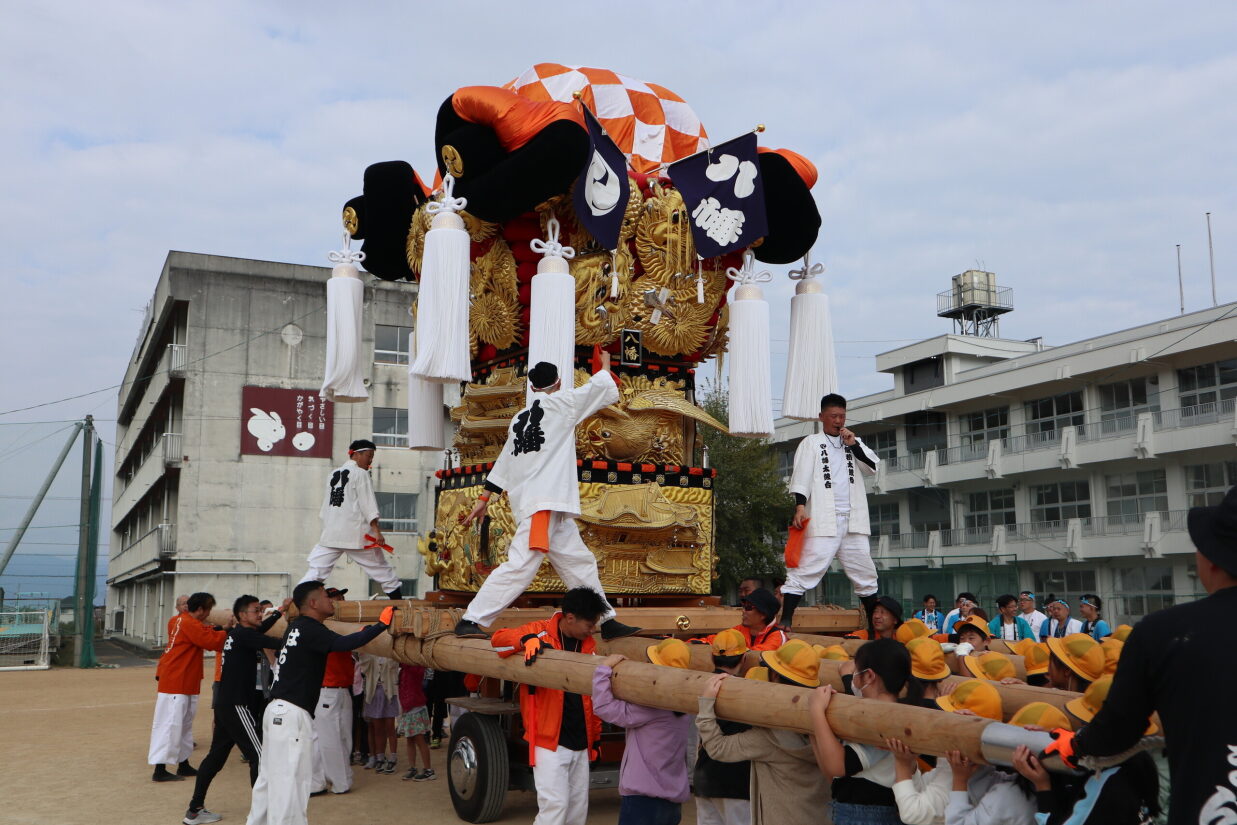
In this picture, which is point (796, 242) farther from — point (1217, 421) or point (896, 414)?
point (896, 414)

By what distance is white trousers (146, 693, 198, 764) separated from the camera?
350 inches

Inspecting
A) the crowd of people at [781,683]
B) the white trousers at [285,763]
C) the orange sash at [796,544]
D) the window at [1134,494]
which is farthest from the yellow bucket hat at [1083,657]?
the window at [1134,494]

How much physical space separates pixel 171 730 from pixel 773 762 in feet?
21.6

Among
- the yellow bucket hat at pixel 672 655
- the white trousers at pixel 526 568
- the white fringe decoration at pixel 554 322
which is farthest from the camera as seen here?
the white fringe decoration at pixel 554 322

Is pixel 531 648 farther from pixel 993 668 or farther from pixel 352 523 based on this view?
pixel 352 523

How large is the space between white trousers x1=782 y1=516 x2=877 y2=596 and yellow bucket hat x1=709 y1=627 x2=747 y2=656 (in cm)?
265

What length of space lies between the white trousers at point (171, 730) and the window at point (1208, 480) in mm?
20028

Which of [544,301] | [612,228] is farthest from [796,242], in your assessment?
[544,301]

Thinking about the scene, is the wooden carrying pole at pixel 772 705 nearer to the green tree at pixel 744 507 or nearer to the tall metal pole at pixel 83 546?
the tall metal pole at pixel 83 546

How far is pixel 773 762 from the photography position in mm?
4199

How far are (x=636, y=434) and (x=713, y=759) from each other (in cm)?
431

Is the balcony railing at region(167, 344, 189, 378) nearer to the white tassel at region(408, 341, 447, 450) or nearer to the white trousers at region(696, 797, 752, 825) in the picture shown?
the white tassel at region(408, 341, 447, 450)

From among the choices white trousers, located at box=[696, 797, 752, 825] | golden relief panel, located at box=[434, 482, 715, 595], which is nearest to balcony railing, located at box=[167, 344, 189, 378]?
golden relief panel, located at box=[434, 482, 715, 595]

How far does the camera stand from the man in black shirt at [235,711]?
22.8 ft
